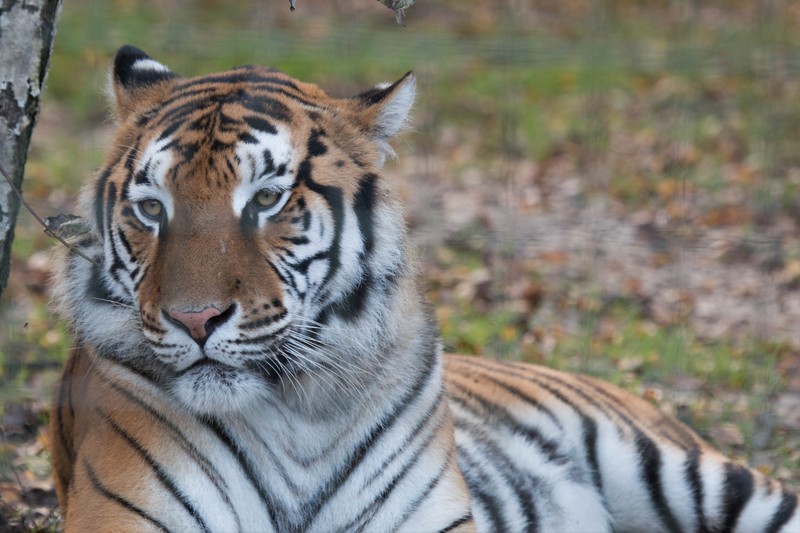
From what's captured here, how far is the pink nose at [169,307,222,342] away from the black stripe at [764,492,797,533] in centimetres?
198

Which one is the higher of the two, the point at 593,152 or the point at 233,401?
the point at 593,152

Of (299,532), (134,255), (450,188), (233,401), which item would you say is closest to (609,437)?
(299,532)

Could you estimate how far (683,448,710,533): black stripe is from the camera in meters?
3.41

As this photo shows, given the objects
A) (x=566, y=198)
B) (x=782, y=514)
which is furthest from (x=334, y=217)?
(x=566, y=198)

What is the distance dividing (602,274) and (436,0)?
7636 millimetres

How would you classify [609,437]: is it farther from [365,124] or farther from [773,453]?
[365,124]

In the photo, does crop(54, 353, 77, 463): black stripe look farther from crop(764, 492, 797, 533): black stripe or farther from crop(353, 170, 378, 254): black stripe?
crop(764, 492, 797, 533): black stripe

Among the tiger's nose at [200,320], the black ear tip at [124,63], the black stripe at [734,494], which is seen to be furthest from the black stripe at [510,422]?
the black ear tip at [124,63]

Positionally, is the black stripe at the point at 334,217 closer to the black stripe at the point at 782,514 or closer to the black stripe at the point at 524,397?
the black stripe at the point at 524,397

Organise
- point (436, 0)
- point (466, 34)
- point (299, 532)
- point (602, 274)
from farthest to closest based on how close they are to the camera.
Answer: point (436, 0) < point (466, 34) < point (602, 274) < point (299, 532)

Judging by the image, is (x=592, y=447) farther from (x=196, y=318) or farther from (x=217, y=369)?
(x=196, y=318)

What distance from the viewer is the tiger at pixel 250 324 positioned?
2.42m

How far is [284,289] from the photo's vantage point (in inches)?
97.7

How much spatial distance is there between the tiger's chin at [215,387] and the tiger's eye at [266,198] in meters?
0.38
